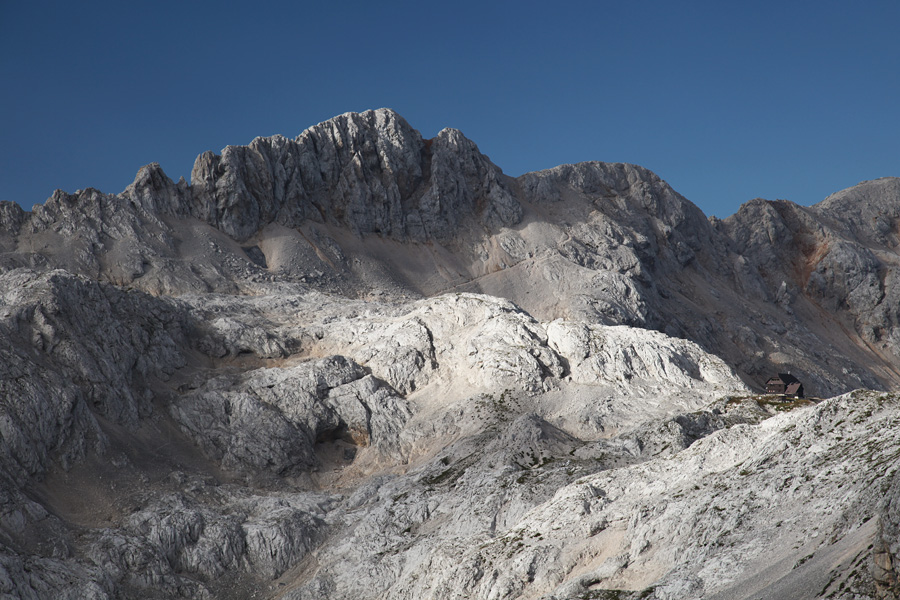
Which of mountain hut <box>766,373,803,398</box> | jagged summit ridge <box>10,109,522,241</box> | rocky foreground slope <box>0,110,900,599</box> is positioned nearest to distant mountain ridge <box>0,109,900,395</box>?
jagged summit ridge <box>10,109,522,241</box>

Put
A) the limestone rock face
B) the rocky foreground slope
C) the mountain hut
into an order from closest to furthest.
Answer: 1. the rocky foreground slope
2. the mountain hut
3. the limestone rock face

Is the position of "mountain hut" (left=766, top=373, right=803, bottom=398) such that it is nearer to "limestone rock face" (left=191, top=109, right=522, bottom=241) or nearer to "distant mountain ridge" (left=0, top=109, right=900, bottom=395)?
"distant mountain ridge" (left=0, top=109, right=900, bottom=395)

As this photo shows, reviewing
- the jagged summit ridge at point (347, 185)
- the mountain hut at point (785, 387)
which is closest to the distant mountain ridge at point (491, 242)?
the jagged summit ridge at point (347, 185)

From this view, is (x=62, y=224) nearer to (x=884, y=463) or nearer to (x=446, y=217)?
(x=446, y=217)

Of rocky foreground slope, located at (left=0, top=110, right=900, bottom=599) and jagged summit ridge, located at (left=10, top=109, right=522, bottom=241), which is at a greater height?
jagged summit ridge, located at (left=10, top=109, right=522, bottom=241)

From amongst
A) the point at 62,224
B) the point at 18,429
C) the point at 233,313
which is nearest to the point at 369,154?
the point at 62,224

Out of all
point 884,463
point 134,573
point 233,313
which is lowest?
point 884,463

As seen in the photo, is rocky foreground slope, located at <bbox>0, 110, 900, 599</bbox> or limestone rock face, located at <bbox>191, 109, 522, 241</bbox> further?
limestone rock face, located at <bbox>191, 109, 522, 241</bbox>

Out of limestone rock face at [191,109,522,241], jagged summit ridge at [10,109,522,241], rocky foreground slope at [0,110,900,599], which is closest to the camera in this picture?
rocky foreground slope at [0,110,900,599]

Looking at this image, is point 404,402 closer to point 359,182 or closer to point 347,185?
point 347,185
